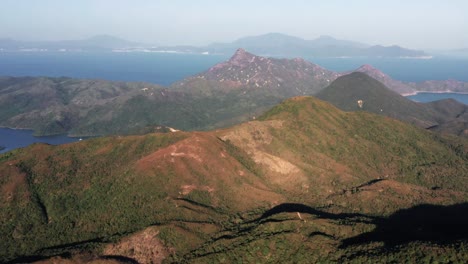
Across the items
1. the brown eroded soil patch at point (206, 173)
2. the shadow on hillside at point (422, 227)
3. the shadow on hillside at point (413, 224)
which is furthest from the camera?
the brown eroded soil patch at point (206, 173)

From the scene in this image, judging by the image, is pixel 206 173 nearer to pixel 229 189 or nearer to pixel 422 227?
pixel 229 189

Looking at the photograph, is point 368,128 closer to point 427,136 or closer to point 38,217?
point 427,136

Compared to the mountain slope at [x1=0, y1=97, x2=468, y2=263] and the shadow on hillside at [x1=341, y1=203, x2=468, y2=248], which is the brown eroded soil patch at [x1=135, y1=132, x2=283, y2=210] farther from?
the shadow on hillside at [x1=341, y1=203, x2=468, y2=248]

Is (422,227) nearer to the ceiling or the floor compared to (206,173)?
nearer to the floor

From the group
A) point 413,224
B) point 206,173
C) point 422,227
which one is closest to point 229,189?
point 206,173

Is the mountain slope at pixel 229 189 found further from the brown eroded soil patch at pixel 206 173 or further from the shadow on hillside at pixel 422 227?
the shadow on hillside at pixel 422 227

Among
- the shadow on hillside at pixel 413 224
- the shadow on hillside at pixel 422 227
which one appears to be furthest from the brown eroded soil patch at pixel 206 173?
the shadow on hillside at pixel 422 227
